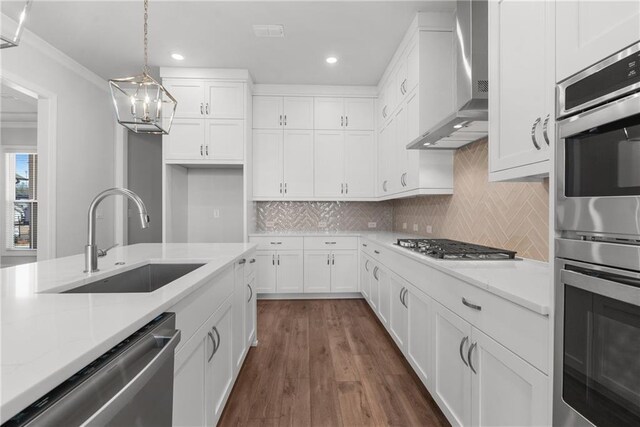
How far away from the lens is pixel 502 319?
1.15 meters

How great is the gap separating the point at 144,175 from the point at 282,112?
2.35 m

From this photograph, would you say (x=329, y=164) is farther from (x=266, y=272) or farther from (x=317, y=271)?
(x=266, y=272)

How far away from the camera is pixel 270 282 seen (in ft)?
13.2

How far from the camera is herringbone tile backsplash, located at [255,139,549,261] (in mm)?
1821

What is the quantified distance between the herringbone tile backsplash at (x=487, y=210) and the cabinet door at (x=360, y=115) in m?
1.46

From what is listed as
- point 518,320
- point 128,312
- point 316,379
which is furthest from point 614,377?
point 316,379

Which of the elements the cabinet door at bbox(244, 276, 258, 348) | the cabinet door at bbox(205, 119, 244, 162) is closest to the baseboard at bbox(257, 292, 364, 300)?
the cabinet door at bbox(244, 276, 258, 348)

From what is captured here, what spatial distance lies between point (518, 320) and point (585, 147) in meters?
0.60

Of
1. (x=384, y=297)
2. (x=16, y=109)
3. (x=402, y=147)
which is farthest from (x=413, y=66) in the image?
(x=16, y=109)

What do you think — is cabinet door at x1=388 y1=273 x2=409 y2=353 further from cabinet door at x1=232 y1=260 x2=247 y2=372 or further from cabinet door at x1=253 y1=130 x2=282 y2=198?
cabinet door at x1=253 y1=130 x2=282 y2=198

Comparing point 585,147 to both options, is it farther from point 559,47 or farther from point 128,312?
point 128,312

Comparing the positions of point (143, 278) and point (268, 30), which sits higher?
point (268, 30)

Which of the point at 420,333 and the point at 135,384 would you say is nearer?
the point at 135,384

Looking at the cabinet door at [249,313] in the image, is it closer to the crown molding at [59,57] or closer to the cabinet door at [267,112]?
the cabinet door at [267,112]
